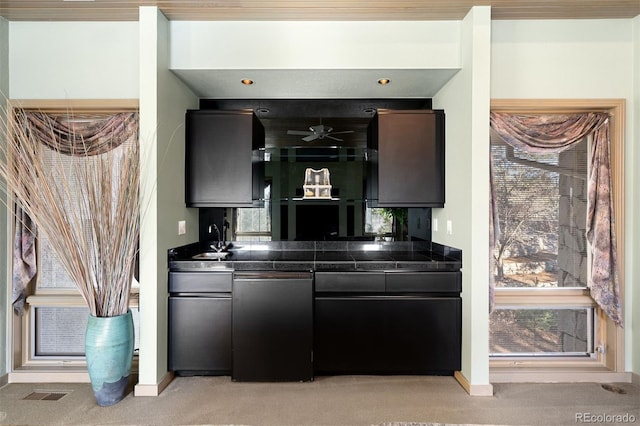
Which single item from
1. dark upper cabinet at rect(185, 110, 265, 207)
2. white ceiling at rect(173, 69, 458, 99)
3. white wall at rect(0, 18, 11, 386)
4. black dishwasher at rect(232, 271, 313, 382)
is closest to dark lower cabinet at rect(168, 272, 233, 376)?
black dishwasher at rect(232, 271, 313, 382)

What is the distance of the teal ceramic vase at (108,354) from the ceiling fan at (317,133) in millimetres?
2017

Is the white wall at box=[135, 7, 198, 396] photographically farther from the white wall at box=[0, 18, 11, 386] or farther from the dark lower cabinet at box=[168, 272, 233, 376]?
the white wall at box=[0, 18, 11, 386]

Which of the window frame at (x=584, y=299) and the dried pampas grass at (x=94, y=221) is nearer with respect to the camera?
the dried pampas grass at (x=94, y=221)

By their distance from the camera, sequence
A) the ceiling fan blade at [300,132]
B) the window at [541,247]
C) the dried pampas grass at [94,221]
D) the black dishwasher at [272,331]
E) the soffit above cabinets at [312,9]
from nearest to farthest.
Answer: the dried pampas grass at [94,221], the soffit above cabinets at [312,9], the black dishwasher at [272,331], the window at [541,247], the ceiling fan blade at [300,132]

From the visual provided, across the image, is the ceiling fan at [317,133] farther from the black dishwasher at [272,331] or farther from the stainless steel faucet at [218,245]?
the black dishwasher at [272,331]

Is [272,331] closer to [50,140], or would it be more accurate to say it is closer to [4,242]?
[4,242]

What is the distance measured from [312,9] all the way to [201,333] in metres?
2.53

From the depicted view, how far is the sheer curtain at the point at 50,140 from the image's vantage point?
2.73 meters

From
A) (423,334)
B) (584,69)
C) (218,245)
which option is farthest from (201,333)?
(584,69)

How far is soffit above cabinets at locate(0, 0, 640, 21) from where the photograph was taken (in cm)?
242

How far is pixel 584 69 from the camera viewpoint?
2.69 m

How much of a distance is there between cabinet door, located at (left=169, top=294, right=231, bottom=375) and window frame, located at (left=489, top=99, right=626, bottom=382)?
6.94ft

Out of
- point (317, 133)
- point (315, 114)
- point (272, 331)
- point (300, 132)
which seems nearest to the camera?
point (272, 331)

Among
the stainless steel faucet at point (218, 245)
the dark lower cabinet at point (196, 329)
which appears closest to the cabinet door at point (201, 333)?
the dark lower cabinet at point (196, 329)
